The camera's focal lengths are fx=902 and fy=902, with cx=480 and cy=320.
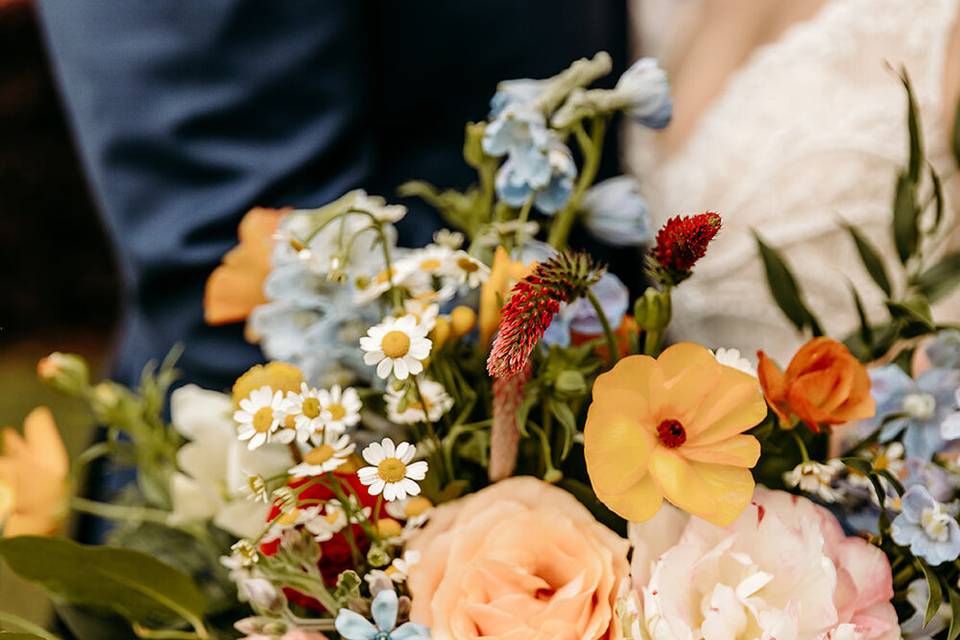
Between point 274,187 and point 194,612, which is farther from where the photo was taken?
point 274,187

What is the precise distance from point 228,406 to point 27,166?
1417 millimetres

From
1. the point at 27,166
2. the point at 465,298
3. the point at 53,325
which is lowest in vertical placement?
the point at 53,325

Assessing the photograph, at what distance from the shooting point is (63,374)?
407mm

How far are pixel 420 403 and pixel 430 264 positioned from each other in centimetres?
6

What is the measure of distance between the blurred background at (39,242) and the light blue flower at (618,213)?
1.24 m

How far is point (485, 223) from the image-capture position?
390 millimetres

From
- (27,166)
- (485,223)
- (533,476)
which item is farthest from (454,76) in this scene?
(27,166)

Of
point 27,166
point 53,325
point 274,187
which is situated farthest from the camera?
point 53,325

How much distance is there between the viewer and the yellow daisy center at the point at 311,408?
279 millimetres

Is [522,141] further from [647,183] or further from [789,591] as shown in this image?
[647,183]

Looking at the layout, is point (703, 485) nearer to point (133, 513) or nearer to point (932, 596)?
point (932, 596)

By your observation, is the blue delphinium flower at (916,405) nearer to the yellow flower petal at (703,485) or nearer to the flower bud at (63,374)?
the yellow flower petal at (703,485)

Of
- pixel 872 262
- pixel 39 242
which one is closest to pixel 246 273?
pixel 872 262

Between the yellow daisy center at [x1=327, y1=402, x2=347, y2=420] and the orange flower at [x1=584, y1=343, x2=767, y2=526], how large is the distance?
84mm
